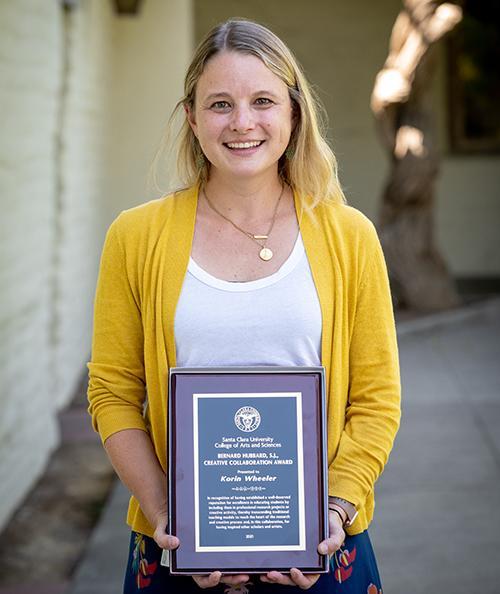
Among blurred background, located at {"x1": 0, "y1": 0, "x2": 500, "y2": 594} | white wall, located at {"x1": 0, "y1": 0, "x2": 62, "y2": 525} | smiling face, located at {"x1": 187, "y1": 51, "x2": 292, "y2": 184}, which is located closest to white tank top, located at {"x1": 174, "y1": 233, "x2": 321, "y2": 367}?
smiling face, located at {"x1": 187, "y1": 51, "x2": 292, "y2": 184}

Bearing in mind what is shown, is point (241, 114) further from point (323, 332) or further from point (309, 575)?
point (309, 575)

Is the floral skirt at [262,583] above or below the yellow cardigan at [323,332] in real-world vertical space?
below

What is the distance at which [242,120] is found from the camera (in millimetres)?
2033

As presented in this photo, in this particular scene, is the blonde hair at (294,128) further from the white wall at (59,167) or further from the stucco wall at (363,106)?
the stucco wall at (363,106)

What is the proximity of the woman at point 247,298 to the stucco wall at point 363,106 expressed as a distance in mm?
9157

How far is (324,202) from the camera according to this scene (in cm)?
218

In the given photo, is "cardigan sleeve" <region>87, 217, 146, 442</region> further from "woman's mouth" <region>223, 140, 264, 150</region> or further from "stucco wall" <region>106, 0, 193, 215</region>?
"stucco wall" <region>106, 0, 193, 215</region>

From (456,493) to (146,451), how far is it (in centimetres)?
320

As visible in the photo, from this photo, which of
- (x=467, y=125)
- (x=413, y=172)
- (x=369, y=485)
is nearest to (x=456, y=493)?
(x=369, y=485)

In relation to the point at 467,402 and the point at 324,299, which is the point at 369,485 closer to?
the point at 324,299

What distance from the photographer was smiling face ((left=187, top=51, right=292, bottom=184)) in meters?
2.04

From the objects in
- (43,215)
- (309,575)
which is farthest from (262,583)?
(43,215)

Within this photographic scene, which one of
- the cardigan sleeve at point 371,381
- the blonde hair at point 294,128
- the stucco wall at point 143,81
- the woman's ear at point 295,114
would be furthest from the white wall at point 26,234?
the cardigan sleeve at point 371,381

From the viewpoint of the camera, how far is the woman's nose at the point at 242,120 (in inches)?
80.0
